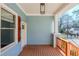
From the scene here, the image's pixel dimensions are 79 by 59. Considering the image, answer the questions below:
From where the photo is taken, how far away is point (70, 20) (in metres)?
7.01

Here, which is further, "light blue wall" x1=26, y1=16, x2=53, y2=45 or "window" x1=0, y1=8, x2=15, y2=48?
"light blue wall" x1=26, y1=16, x2=53, y2=45

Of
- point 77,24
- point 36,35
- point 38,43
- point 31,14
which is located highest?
point 31,14

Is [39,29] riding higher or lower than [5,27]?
lower

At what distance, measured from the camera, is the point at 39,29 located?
9.70 metres

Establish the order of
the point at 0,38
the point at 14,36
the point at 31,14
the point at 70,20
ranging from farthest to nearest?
1. the point at 31,14
2. the point at 70,20
3. the point at 14,36
4. the point at 0,38

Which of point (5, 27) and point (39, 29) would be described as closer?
point (5, 27)

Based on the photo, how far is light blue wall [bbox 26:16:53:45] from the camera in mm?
9562

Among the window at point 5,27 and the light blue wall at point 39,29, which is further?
the light blue wall at point 39,29

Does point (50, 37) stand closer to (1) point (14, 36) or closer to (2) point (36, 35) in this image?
(2) point (36, 35)

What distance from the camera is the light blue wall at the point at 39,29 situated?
9.56 metres

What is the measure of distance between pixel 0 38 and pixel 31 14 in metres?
6.02

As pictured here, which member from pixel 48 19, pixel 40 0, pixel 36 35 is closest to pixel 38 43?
pixel 36 35

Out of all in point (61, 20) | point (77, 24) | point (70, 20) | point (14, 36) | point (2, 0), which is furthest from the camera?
point (61, 20)

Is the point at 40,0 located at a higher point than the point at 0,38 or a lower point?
higher
